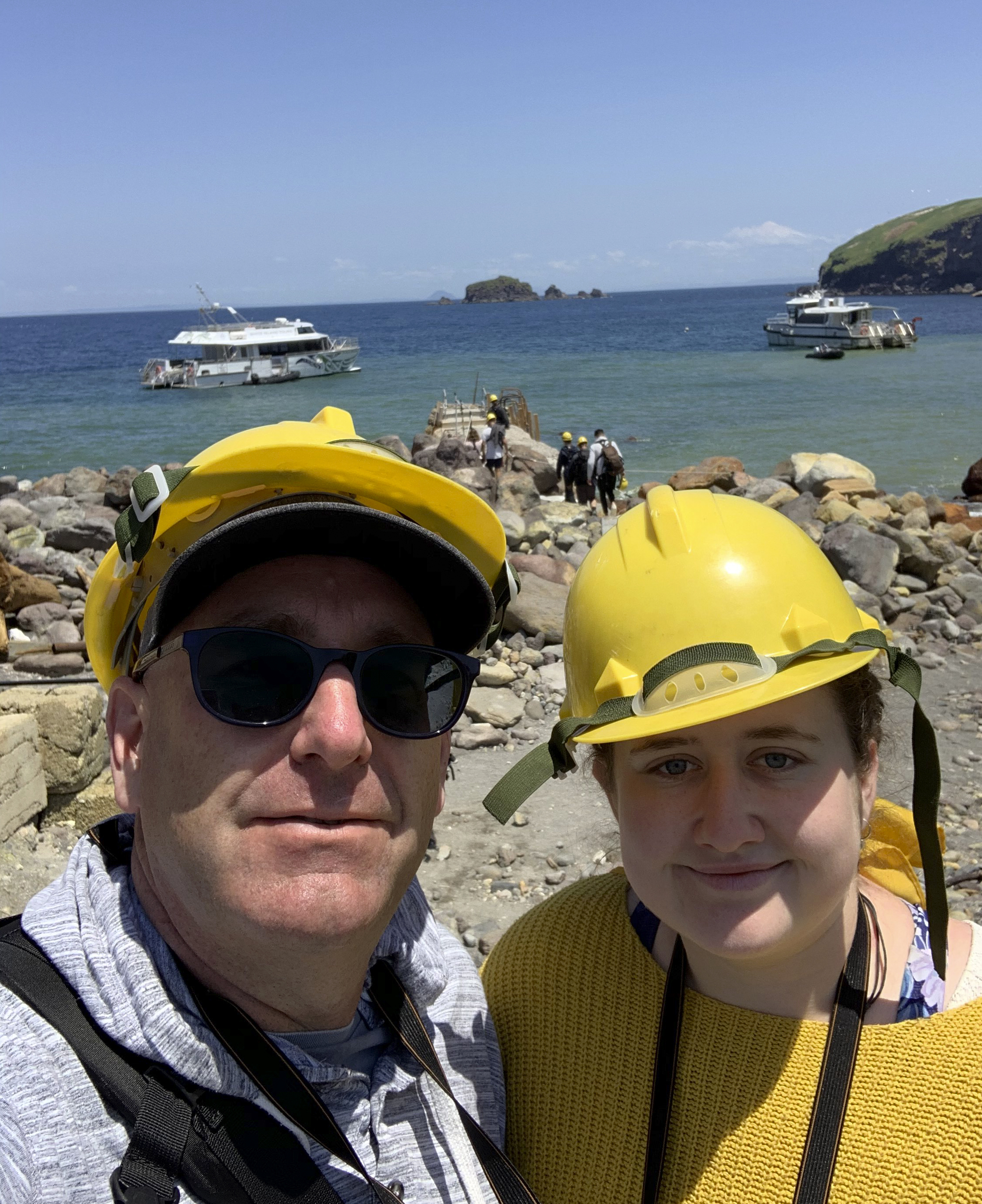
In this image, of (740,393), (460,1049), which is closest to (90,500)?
(460,1049)

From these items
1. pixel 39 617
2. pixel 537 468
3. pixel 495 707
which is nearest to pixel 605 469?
pixel 537 468

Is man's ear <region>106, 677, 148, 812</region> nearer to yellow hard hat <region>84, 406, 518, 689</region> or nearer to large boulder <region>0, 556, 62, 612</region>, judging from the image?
yellow hard hat <region>84, 406, 518, 689</region>

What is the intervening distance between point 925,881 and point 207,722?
131 centimetres

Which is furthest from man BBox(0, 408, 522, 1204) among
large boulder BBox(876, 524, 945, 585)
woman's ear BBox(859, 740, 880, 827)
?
large boulder BBox(876, 524, 945, 585)

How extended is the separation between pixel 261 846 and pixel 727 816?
2.62 feet

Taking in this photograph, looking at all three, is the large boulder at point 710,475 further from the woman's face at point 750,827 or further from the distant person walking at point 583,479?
the woman's face at point 750,827

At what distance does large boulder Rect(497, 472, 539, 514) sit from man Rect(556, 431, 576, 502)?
90 cm

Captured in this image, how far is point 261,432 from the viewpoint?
1.72 m

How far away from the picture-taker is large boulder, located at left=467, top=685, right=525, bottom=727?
26.7ft

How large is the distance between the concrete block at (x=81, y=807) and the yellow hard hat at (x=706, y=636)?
4.01 meters

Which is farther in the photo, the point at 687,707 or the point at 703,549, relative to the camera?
the point at 703,549

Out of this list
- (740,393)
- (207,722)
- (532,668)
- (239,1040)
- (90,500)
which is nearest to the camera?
(239,1040)

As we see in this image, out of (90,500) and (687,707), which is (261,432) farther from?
(90,500)

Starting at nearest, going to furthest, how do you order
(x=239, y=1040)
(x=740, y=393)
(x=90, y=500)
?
(x=239, y=1040) → (x=90, y=500) → (x=740, y=393)
